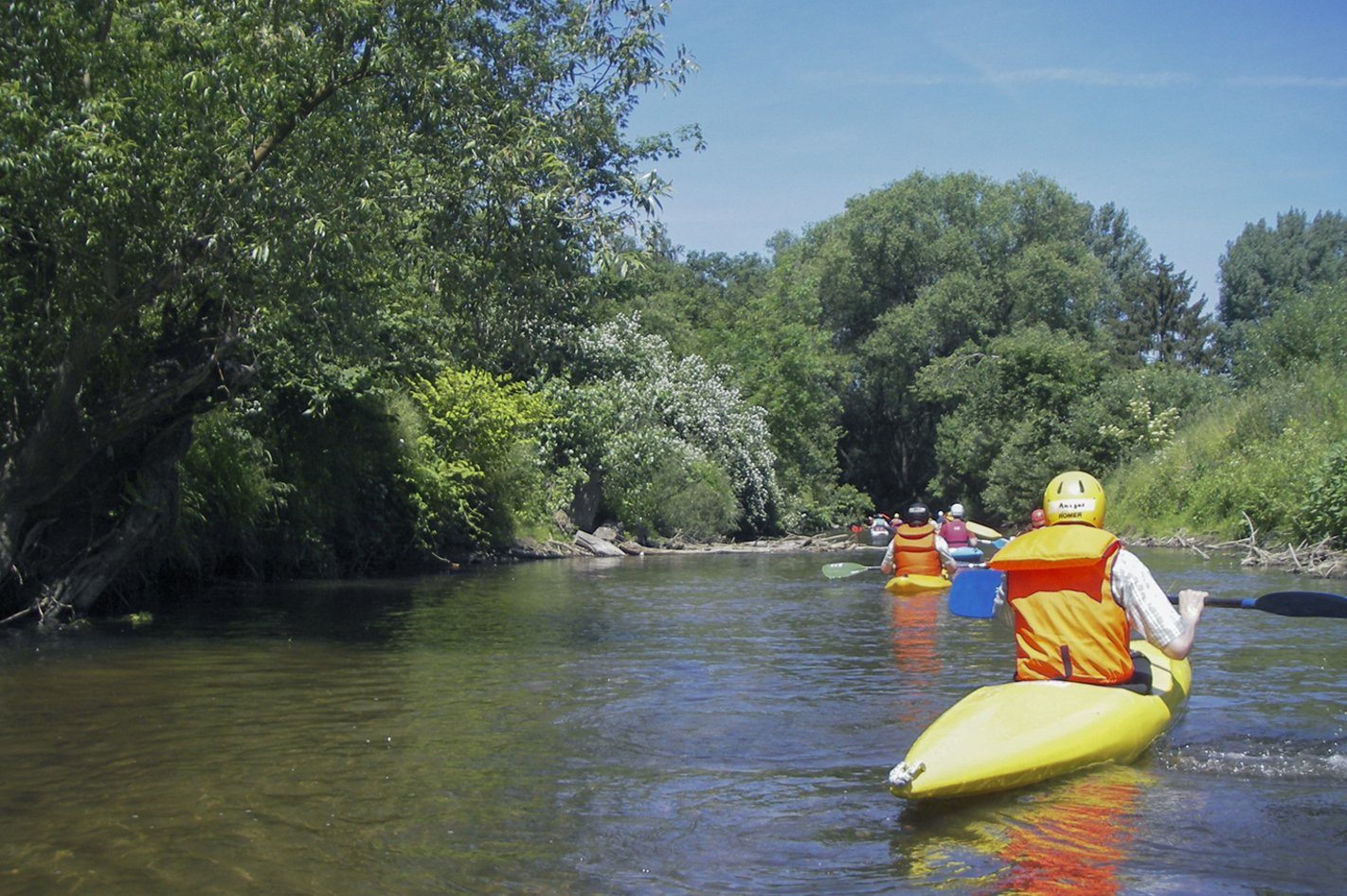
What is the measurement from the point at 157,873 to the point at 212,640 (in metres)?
6.84

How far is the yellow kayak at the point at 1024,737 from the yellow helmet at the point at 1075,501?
0.88 m

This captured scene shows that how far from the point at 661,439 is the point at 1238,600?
769 inches

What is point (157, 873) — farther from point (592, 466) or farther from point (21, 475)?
point (592, 466)

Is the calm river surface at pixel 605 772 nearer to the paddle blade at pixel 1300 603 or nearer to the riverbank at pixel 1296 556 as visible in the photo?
the paddle blade at pixel 1300 603

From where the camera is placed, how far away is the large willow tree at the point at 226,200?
927 centimetres

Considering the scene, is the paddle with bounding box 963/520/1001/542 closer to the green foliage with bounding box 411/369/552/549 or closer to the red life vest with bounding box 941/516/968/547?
the red life vest with bounding box 941/516/968/547

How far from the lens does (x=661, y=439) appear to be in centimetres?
2630

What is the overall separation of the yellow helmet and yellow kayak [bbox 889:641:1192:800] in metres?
0.88

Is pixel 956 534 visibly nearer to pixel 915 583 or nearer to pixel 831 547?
pixel 915 583

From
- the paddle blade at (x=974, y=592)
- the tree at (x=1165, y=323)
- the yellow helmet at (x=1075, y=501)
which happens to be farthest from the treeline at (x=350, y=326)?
the tree at (x=1165, y=323)

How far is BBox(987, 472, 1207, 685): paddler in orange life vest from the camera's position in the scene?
571 cm

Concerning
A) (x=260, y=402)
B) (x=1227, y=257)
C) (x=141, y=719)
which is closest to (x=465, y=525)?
(x=260, y=402)

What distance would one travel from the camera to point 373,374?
56.1 feet

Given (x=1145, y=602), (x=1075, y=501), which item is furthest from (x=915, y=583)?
(x=1145, y=602)
